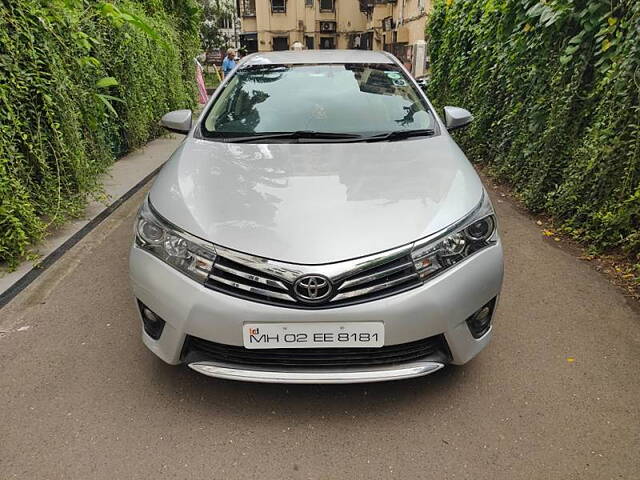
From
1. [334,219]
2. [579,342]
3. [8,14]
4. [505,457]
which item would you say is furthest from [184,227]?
[8,14]

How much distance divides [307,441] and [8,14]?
3.85 meters

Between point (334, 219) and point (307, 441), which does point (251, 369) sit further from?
point (334, 219)

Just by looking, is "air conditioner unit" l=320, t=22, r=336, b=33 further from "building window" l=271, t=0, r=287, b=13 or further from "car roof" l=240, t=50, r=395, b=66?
"car roof" l=240, t=50, r=395, b=66

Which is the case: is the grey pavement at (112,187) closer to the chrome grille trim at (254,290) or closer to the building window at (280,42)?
the chrome grille trim at (254,290)

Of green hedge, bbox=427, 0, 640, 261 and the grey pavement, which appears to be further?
the grey pavement

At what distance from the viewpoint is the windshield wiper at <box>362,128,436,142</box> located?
9.66ft

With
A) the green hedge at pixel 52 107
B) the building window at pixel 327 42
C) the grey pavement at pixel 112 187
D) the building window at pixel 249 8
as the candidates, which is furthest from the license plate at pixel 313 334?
the building window at pixel 249 8

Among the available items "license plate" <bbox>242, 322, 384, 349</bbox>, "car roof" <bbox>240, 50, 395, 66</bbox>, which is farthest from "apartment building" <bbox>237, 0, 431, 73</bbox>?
"license plate" <bbox>242, 322, 384, 349</bbox>

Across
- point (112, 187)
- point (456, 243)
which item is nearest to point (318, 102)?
point (456, 243)

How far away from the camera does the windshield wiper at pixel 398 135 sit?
9.66 feet

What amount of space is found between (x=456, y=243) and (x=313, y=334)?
746 mm

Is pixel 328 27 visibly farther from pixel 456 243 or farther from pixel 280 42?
pixel 456 243

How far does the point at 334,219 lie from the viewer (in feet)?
7.00

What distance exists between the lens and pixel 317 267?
6.35 feet
